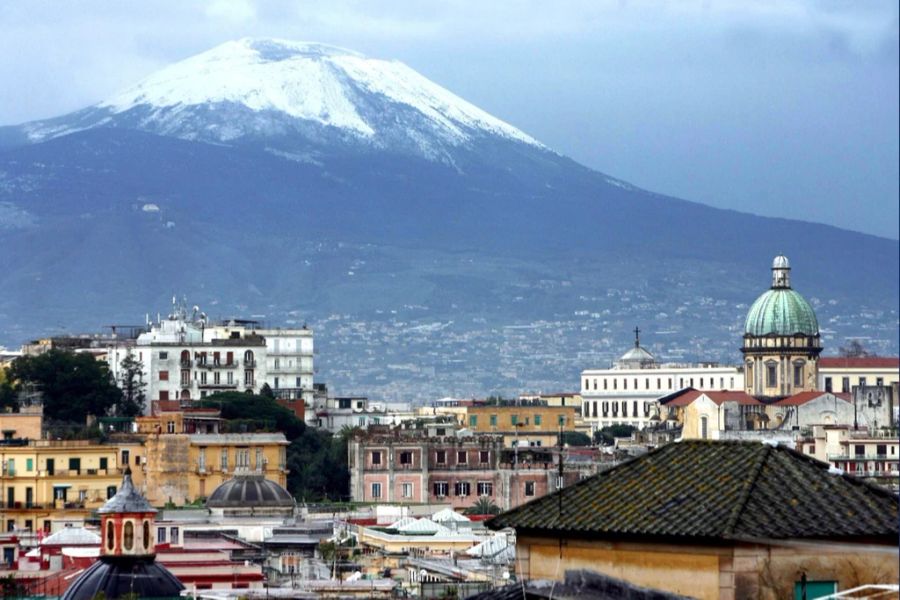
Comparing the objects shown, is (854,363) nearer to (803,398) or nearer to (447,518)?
(803,398)

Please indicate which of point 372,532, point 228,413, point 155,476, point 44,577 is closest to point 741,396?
point 228,413

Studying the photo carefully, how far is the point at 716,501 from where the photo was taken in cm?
1759

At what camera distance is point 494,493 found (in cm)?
12212

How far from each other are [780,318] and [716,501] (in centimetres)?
16821

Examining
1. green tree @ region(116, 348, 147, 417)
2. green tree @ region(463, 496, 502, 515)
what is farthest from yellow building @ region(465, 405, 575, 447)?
green tree @ region(463, 496, 502, 515)

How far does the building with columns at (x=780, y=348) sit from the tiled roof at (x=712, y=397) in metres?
3.60

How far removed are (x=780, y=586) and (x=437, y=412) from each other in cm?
16759

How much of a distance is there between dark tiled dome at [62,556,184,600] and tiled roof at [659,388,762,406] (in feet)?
395

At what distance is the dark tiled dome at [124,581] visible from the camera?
3825 cm

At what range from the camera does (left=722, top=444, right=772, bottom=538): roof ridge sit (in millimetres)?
16991

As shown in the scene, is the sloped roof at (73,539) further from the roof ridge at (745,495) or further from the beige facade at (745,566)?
the beige facade at (745,566)

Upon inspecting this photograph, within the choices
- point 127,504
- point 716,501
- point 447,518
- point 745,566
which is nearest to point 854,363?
point 447,518

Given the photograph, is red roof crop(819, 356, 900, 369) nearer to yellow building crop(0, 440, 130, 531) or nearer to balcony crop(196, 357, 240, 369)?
balcony crop(196, 357, 240, 369)

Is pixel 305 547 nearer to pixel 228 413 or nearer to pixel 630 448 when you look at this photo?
pixel 228 413
